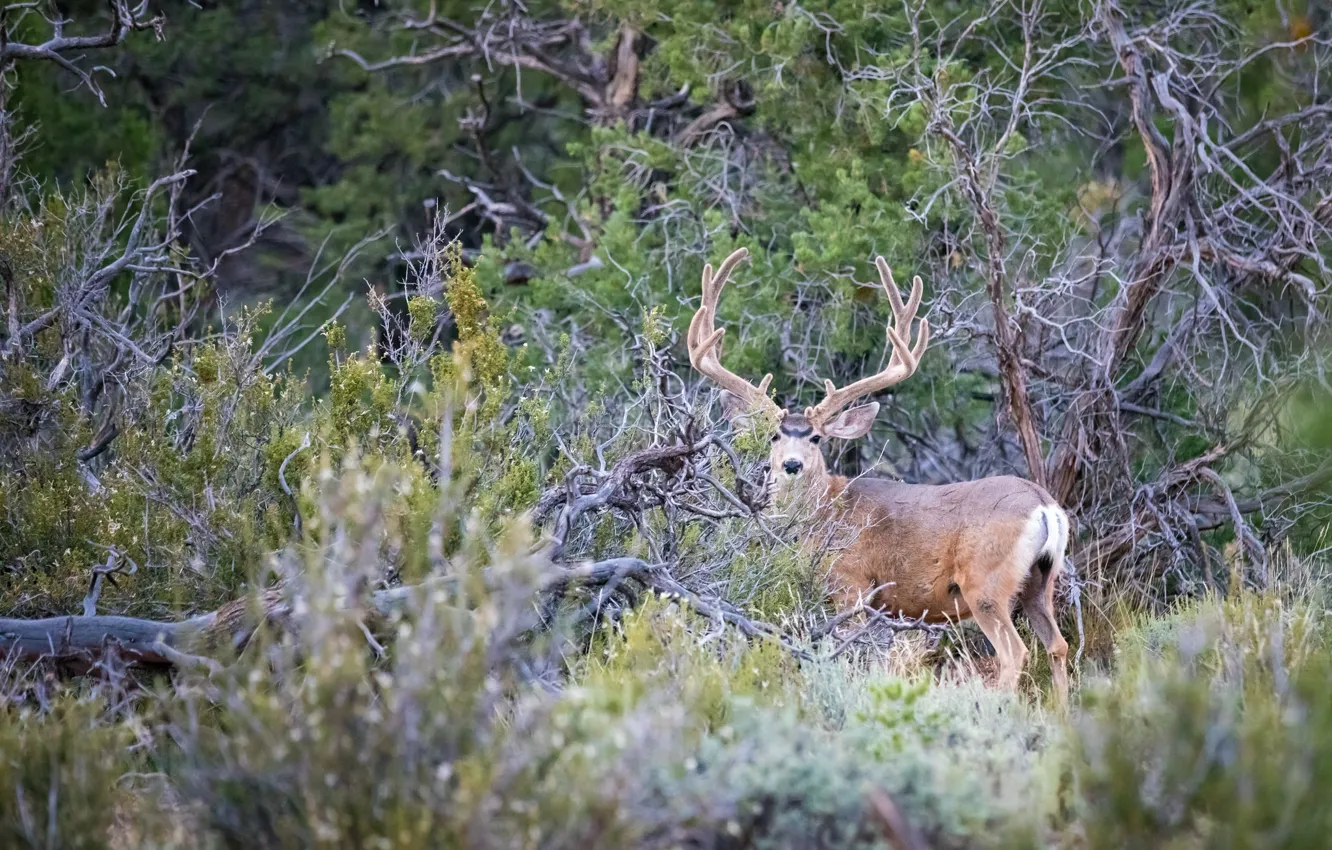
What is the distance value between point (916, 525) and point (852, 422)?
898 millimetres

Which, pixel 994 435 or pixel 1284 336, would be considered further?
pixel 994 435

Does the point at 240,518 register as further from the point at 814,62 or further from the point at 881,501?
the point at 814,62

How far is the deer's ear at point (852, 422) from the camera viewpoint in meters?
9.01

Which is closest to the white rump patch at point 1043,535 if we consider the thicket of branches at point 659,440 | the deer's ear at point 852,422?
the thicket of branches at point 659,440

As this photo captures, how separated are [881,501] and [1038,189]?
2.75 m

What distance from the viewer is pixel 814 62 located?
33.9 feet

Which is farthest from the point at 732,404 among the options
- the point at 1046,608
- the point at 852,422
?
the point at 1046,608

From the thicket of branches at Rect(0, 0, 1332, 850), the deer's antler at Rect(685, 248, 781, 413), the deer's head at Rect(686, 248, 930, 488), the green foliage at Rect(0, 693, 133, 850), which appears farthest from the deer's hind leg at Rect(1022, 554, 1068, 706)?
the green foliage at Rect(0, 693, 133, 850)

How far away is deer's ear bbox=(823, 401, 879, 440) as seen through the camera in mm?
9008

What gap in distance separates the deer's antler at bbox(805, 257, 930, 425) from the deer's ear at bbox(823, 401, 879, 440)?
0.07 meters

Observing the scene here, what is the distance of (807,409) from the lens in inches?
351

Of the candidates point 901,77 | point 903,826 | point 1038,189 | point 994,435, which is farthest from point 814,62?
point 903,826

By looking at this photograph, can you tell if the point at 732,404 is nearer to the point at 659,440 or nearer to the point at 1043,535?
the point at 659,440

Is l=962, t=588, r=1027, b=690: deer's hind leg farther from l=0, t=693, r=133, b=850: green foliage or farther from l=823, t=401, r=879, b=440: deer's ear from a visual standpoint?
l=0, t=693, r=133, b=850: green foliage
